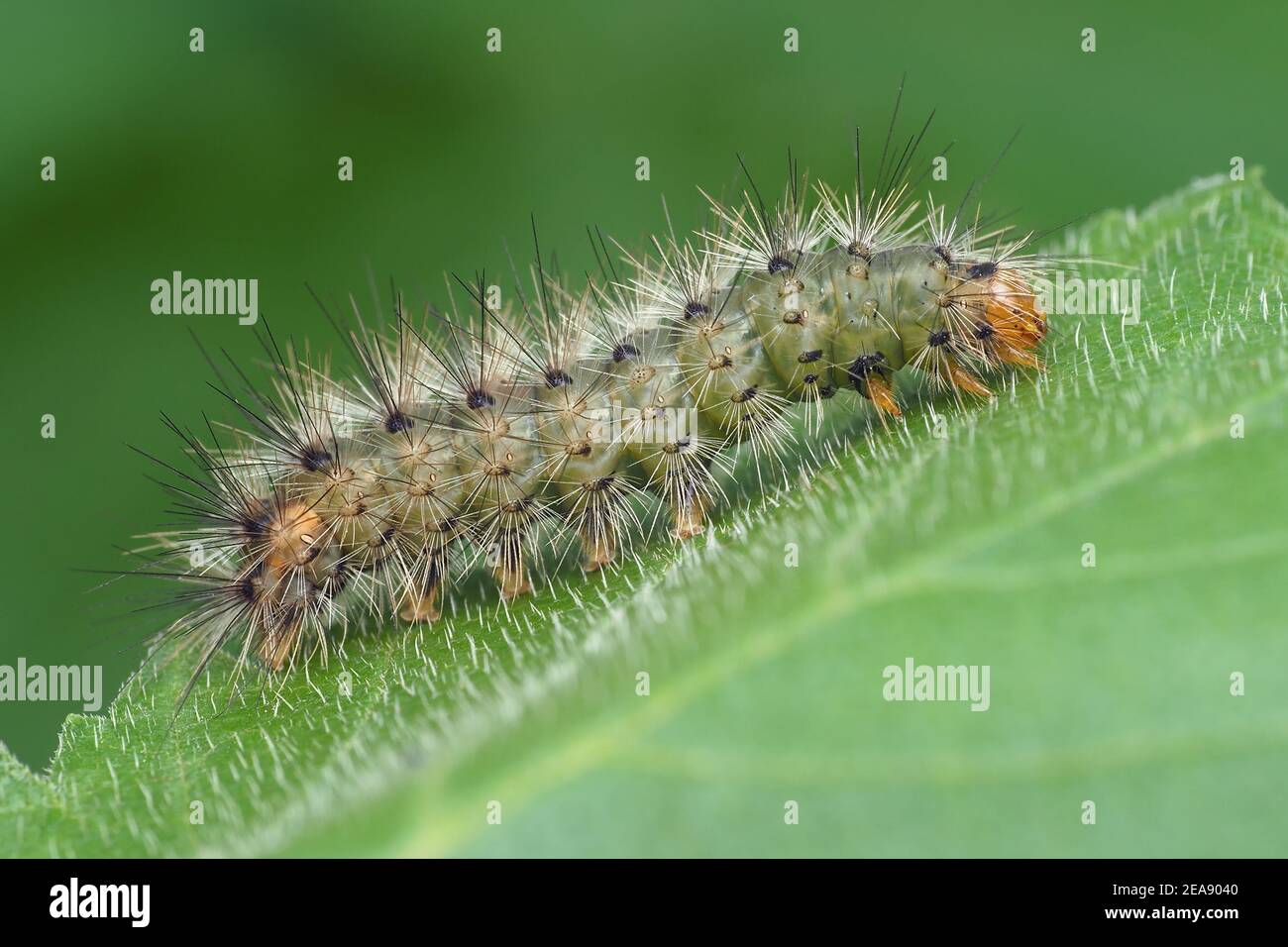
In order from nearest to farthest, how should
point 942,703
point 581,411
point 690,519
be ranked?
point 942,703, point 690,519, point 581,411

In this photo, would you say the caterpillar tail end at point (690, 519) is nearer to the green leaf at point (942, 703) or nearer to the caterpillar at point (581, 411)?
the caterpillar at point (581, 411)

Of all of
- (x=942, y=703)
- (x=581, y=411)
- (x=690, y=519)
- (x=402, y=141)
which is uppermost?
(x=402, y=141)

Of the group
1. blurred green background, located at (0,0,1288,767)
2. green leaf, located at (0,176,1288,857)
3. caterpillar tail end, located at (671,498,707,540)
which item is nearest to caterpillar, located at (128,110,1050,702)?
caterpillar tail end, located at (671,498,707,540)

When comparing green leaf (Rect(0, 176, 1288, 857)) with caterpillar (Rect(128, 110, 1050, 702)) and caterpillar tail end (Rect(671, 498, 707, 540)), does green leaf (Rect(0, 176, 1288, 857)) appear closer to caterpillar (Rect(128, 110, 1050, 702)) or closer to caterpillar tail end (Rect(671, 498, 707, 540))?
caterpillar tail end (Rect(671, 498, 707, 540))

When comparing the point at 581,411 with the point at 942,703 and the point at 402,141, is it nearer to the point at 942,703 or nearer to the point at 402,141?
the point at 942,703

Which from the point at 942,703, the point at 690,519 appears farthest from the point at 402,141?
the point at 942,703
